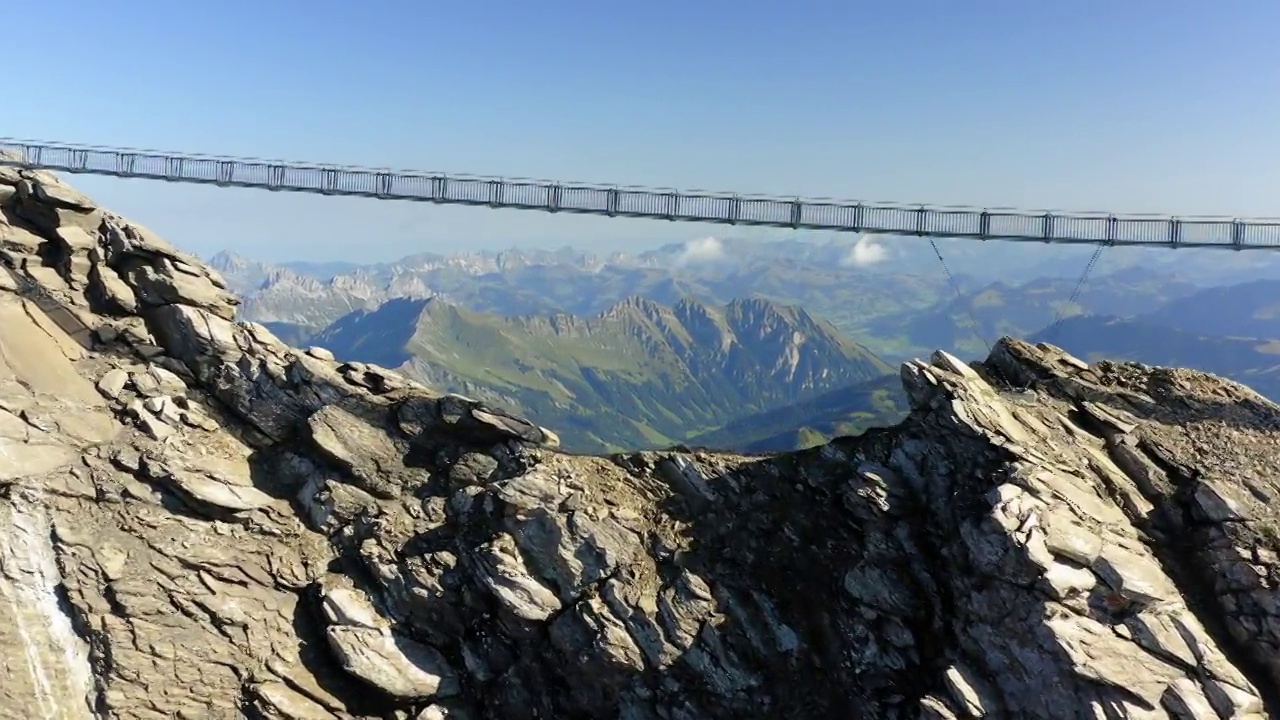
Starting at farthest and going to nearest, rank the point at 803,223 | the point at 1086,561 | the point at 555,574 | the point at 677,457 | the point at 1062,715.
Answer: the point at 803,223
the point at 677,457
the point at 555,574
the point at 1086,561
the point at 1062,715

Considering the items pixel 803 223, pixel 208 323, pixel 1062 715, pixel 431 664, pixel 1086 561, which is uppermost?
pixel 803 223

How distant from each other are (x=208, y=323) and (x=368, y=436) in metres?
9.57

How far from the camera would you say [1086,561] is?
20.8 metres

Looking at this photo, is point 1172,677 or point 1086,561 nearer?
point 1172,677

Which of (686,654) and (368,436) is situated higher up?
(368,436)

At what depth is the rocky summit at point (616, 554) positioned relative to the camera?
2062 centimetres

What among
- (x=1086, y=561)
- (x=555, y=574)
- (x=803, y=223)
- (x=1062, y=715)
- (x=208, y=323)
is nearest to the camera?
(x=1062, y=715)

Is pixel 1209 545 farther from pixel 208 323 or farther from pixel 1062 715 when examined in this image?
pixel 208 323

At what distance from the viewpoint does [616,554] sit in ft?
84.4

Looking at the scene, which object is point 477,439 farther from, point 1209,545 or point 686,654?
point 1209,545

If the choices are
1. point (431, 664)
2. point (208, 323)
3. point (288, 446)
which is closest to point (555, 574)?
point (431, 664)

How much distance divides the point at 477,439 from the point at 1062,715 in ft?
71.8

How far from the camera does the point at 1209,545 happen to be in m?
22.0

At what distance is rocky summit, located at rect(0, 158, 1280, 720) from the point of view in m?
20.6
